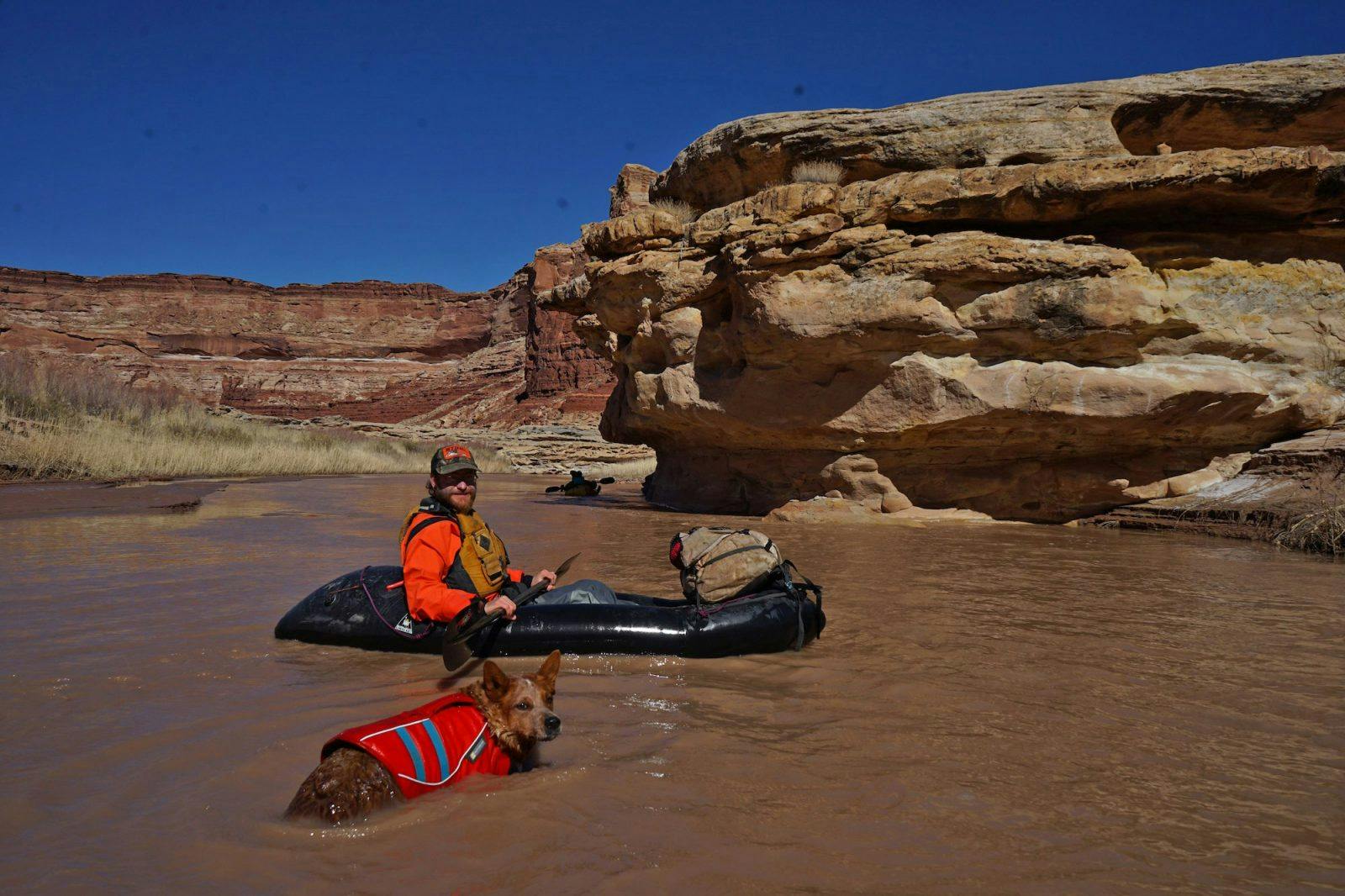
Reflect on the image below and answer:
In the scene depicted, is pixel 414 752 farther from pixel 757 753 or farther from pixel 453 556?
pixel 453 556

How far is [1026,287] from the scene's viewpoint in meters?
9.78

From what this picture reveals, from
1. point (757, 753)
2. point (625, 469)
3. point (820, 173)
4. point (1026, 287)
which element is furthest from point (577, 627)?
point (625, 469)

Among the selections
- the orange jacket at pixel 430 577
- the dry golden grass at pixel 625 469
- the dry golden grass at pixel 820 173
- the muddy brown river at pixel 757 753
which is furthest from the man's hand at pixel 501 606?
the dry golden grass at pixel 625 469

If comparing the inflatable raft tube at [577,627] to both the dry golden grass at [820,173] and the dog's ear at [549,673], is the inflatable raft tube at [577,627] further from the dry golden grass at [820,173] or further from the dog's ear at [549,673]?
the dry golden grass at [820,173]

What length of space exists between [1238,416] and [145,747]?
10788mm

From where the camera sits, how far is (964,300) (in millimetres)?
10016

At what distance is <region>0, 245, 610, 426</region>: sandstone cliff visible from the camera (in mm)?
54812

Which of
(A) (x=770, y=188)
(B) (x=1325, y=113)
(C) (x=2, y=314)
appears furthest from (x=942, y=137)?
(C) (x=2, y=314)

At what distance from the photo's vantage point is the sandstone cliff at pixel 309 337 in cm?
5481

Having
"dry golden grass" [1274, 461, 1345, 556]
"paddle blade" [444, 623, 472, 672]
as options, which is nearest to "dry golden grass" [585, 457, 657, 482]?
"dry golden grass" [1274, 461, 1345, 556]

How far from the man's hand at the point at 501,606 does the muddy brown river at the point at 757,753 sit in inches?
15.1

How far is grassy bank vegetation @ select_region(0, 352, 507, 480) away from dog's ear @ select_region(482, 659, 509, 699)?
13.3 metres

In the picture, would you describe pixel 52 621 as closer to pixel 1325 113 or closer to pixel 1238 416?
pixel 1238 416

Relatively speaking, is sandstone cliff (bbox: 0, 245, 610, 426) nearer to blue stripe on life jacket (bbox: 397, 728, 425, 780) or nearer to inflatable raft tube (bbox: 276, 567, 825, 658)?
inflatable raft tube (bbox: 276, 567, 825, 658)
